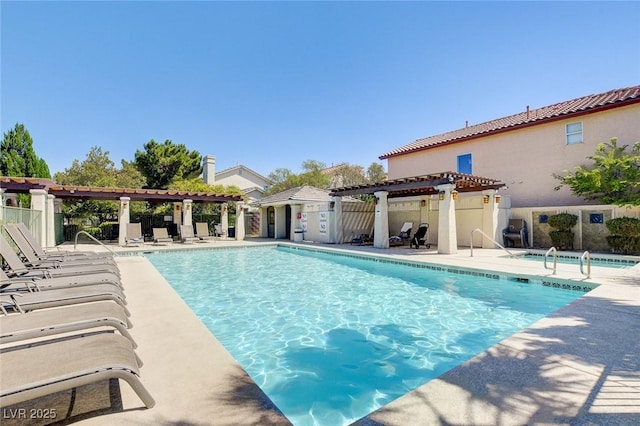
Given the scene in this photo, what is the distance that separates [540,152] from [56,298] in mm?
19198

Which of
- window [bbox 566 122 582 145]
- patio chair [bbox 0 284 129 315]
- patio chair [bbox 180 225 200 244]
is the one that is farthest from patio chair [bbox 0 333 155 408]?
window [bbox 566 122 582 145]

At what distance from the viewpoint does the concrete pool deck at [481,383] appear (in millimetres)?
2297

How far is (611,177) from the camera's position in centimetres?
1270

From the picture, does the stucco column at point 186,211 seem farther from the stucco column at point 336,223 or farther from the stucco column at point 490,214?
the stucco column at point 490,214

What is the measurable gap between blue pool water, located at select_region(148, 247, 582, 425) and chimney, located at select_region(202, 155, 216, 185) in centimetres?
2616

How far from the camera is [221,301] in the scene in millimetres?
7457

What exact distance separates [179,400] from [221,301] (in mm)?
5078

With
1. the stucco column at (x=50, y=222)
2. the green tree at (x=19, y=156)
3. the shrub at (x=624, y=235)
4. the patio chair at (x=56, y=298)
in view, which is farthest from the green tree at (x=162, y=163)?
the shrub at (x=624, y=235)

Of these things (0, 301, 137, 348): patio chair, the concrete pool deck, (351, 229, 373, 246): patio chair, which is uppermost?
(0, 301, 137, 348): patio chair

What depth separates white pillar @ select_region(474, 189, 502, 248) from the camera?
14.8 metres

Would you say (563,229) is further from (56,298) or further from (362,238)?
(56,298)

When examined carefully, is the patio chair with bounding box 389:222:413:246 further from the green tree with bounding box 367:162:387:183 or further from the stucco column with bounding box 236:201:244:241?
the green tree with bounding box 367:162:387:183

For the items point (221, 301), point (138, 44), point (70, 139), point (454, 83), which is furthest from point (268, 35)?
point (70, 139)

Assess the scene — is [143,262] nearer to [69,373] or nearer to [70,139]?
[69,373]
